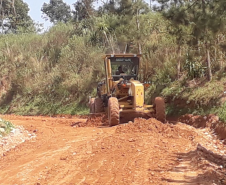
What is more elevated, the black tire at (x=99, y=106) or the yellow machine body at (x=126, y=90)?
the yellow machine body at (x=126, y=90)

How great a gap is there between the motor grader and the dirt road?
1418 millimetres

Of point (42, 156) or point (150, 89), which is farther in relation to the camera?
point (150, 89)

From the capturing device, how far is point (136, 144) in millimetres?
7980

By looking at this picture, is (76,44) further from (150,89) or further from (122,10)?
(150,89)

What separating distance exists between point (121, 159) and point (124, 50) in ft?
51.7

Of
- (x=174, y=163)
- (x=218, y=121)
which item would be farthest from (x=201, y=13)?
(x=174, y=163)

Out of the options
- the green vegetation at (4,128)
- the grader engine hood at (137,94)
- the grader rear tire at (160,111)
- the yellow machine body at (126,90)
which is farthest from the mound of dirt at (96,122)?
the green vegetation at (4,128)

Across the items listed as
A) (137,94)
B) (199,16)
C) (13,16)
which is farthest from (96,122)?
(13,16)

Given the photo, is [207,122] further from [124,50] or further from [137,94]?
[124,50]

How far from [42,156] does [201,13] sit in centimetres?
771

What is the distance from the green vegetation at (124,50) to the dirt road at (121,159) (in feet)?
9.34

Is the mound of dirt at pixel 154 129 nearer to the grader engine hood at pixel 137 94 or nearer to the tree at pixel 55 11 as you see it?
the grader engine hood at pixel 137 94

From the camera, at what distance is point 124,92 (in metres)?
12.2

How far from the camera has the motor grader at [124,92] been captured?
11320 millimetres
